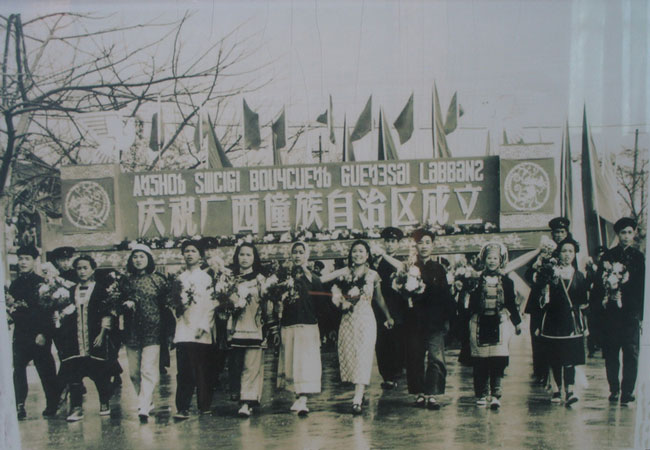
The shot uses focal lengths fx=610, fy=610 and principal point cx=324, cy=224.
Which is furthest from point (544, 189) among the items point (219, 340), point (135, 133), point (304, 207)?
point (135, 133)

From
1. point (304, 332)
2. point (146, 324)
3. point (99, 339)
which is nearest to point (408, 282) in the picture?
point (304, 332)

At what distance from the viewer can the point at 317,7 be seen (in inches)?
147

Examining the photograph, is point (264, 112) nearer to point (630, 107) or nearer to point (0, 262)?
point (0, 262)

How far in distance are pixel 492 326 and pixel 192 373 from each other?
6.07 ft

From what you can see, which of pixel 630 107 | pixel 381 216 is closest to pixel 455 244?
pixel 381 216

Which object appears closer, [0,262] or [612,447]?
[612,447]

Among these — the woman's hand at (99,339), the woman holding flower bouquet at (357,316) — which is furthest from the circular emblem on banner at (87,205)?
the woman holding flower bouquet at (357,316)

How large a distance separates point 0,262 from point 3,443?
1112 mm

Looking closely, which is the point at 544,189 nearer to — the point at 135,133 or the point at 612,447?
the point at 612,447

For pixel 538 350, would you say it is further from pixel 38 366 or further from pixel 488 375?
pixel 38 366

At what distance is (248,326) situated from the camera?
12.3ft

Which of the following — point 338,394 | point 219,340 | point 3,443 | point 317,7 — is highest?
point 317,7

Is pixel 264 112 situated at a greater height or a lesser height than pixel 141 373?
greater

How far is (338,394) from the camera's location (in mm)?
3727
